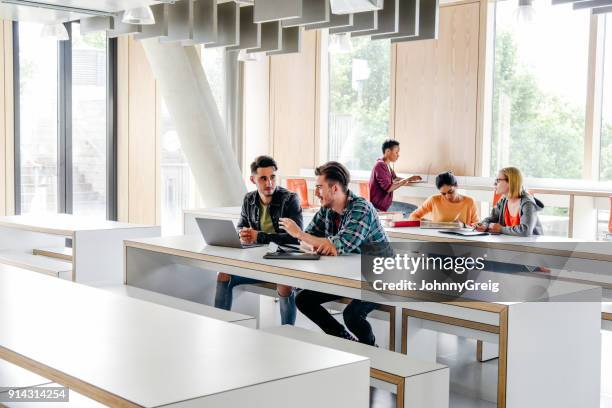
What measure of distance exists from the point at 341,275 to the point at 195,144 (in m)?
4.80

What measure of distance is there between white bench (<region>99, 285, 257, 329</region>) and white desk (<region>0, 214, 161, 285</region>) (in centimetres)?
54

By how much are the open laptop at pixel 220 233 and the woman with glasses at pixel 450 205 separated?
6.43 feet

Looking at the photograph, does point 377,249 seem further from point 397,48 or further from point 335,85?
point 335,85

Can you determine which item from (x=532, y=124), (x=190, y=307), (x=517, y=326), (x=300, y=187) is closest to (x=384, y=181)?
(x=300, y=187)

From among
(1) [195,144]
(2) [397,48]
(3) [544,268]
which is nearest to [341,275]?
(3) [544,268]

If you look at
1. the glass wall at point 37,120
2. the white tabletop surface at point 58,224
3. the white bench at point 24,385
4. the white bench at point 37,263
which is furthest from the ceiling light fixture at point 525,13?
the glass wall at point 37,120

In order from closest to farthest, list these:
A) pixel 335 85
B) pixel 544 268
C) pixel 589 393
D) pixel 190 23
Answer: pixel 589 393 < pixel 544 268 < pixel 190 23 < pixel 335 85

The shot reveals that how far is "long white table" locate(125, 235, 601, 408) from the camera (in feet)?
10.4

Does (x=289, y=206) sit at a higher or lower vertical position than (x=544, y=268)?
higher

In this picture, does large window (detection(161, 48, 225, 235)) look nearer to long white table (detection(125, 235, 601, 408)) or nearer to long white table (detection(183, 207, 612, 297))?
long white table (detection(183, 207, 612, 297))

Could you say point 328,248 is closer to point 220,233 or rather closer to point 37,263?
point 220,233

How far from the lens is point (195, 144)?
8.22 m

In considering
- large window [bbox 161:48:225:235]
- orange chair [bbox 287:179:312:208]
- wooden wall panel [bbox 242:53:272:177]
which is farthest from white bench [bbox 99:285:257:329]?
wooden wall panel [bbox 242:53:272:177]

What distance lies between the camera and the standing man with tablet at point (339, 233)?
4.28 meters
